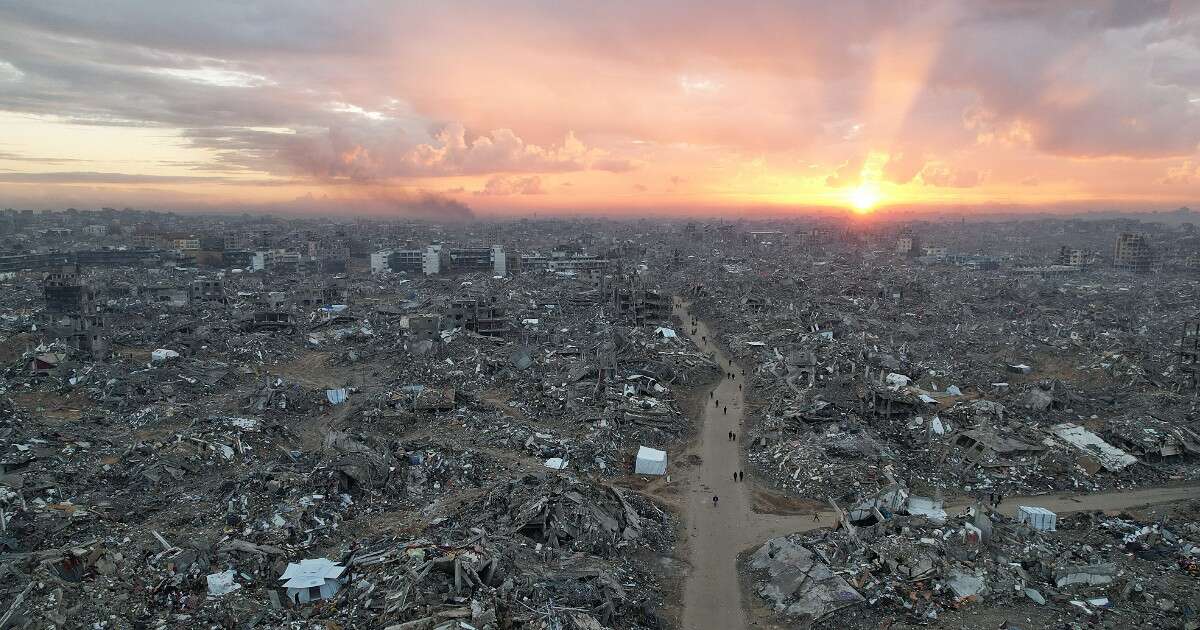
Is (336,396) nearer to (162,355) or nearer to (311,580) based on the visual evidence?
(162,355)

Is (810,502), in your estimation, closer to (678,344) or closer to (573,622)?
(573,622)

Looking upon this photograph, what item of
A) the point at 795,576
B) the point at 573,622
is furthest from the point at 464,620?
Answer: the point at 795,576

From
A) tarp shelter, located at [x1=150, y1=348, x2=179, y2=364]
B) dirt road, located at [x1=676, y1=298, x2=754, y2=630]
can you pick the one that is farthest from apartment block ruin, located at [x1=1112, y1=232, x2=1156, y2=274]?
tarp shelter, located at [x1=150, y1=348, x2=179, y2=364]

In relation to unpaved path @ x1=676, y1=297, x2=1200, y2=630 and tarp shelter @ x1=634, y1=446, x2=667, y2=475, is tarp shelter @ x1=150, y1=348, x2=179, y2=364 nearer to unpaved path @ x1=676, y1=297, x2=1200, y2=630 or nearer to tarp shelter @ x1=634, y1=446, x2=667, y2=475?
tarp shelter @ x1=634, y1=446, x2=667, y2=475

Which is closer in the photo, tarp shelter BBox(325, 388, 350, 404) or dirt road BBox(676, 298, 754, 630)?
dirt road BBox(676, 298, 754, 630)

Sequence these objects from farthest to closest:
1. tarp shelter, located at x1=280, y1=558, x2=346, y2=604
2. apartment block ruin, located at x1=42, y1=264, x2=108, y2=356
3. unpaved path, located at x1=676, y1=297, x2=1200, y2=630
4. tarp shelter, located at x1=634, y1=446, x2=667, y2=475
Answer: apartment block ruin, located at x1=42, y1=264, x2=108, y2=356, tarp shelter, located at x1=634, y1=446, x2=667, y2=475, unpaved path, located at x1=676, y1=297, x2=1200, y2=630, tarp shelter, located at x1=280, y1=558, x2=346, y2=604

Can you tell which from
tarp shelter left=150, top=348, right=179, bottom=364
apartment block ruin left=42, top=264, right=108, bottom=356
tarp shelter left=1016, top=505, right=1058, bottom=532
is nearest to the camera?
tarp shelter left=1016, top=505, right=1058, bottom=532

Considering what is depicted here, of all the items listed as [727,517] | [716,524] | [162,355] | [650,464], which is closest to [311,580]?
[716,524]
